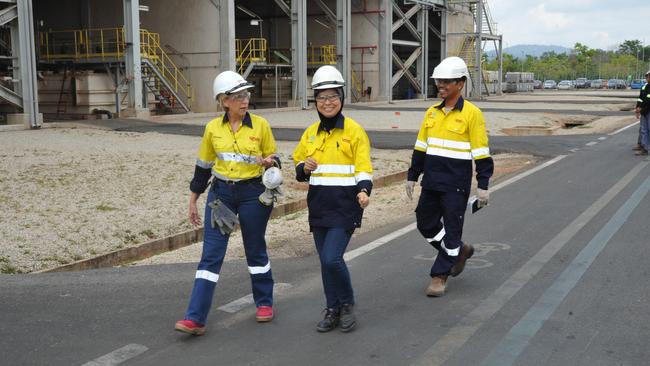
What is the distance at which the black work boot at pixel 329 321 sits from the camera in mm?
5109

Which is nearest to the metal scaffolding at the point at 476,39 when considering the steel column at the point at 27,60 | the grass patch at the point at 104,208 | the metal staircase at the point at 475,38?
the metal staircase at the point at 475,38

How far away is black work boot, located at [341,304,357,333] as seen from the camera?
5066mm

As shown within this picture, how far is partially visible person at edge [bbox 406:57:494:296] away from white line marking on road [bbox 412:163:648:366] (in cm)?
49

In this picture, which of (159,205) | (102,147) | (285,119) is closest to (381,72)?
(285,119)

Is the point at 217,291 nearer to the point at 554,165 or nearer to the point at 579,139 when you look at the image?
the point at 554,165

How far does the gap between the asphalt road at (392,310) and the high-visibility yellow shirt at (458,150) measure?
3.13ft

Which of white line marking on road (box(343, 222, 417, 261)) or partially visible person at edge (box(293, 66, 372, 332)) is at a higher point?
partially visible person at edge (box(293, 66, 372, 332))

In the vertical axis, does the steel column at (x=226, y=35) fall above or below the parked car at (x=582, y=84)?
above

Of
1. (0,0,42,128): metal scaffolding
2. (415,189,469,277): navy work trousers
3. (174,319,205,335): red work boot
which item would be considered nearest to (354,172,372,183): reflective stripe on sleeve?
(415,189,469,277): navy work trousers

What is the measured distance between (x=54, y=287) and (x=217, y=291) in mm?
1453

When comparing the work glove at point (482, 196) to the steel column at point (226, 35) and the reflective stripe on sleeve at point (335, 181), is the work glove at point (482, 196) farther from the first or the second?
the steel column at point (226, 35)

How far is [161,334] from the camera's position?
5086 mm

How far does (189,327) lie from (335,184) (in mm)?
1419

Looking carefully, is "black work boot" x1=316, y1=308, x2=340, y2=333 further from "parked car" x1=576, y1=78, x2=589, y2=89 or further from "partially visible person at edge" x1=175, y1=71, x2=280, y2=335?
"parked car" x1=576, y1=78, x2=589, y2=89
